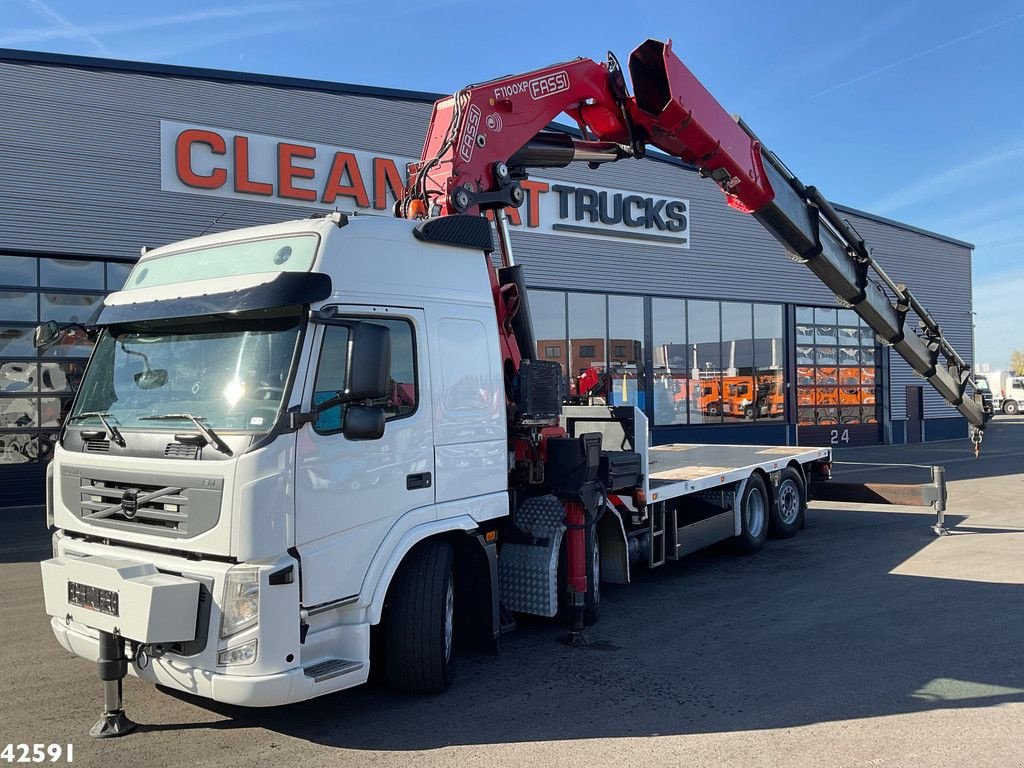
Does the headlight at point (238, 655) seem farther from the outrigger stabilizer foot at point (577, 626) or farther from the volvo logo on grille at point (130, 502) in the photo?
Answer: the outrigger stabilizer foot at point (577, 626)

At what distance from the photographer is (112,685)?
4.43m

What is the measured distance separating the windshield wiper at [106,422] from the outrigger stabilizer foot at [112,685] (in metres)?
1.06

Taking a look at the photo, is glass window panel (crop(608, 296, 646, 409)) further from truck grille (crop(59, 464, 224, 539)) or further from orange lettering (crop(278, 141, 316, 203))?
truck grille (crop(59, 464, 224, 539))

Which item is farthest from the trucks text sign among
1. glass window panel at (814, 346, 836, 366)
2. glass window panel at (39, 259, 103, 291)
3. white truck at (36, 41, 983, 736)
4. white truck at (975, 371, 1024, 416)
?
white truck at (975, 371, 1024, 416)

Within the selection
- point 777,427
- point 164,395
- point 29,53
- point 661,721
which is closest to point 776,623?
point 661,721

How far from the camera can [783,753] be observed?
423 centimetres

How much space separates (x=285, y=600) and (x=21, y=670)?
10.2ft

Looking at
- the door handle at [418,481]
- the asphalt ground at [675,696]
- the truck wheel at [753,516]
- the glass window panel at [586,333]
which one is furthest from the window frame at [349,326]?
the glass window panel at [586,333]

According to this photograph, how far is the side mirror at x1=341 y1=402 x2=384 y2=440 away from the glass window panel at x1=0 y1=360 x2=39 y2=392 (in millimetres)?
12518

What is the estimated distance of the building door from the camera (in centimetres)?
2955

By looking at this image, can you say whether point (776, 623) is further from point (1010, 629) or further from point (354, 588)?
point (354, 588)

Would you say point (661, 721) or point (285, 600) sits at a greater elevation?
point (285, 600)

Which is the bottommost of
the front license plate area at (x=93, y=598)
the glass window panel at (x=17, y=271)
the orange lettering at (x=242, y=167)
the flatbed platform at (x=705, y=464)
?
the front license plate area at (x=93, y=598)

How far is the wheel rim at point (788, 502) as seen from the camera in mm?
10551
